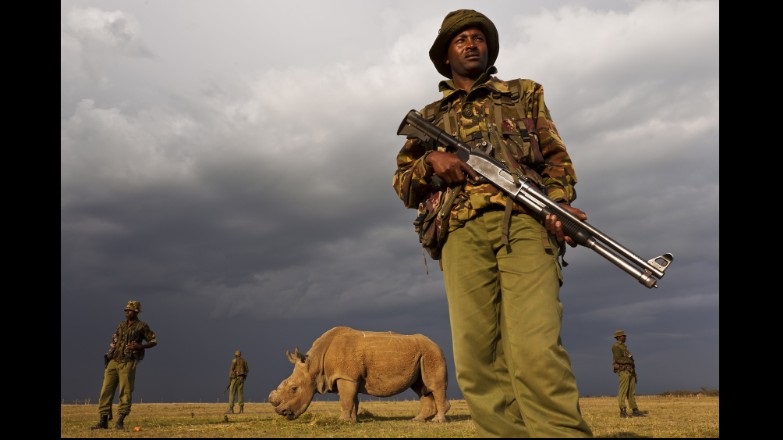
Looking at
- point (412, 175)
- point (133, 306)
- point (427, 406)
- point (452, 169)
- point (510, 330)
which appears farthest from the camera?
point (133, 306)

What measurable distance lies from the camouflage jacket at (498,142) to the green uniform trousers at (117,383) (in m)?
11.3

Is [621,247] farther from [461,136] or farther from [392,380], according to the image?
[392,380]

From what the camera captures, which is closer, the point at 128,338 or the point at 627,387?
the point at 128,338

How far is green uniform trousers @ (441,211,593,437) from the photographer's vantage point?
4207 mm

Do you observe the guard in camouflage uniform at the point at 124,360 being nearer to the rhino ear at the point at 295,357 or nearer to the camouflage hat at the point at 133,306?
the camouflage hat at the point at 133,306

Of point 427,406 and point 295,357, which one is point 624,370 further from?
point 295,357

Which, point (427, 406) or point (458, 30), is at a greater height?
point (458, 30)

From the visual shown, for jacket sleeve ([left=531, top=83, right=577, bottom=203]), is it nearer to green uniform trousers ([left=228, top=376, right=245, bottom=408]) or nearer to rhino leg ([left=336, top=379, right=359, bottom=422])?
rhino leg ([left=336, top=379, right=359, bottom=422])

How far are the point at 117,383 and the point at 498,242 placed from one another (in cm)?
1259

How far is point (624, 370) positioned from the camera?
1938 centimetres

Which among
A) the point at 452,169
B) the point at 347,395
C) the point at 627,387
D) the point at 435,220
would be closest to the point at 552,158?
the point at 452,169

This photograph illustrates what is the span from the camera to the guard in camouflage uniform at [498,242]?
427cm

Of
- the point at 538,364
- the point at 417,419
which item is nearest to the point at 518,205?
the point at 538,364

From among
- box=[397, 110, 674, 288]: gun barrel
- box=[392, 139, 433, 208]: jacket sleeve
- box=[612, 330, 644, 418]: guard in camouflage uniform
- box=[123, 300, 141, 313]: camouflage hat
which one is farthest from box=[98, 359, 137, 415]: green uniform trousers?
box=[612, 330, 644, 418]: guard in camouflage uniform
